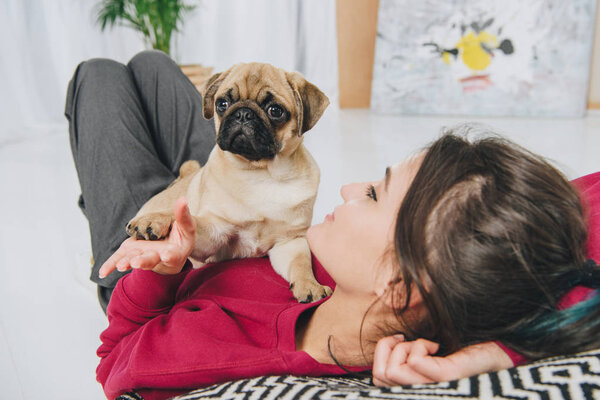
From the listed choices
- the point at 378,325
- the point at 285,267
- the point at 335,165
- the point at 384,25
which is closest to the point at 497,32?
the point at 384,25

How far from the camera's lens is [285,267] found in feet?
3.87

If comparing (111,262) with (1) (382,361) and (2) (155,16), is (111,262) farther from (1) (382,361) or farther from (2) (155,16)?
(2) (155,16)

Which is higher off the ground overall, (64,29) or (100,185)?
(64,29)

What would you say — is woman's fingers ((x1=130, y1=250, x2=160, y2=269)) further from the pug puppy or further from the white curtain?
the white curtain

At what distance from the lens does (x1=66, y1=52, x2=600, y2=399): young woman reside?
0.64 m

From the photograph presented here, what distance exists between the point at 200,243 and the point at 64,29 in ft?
11.1

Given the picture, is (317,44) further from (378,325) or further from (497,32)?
(378,325)

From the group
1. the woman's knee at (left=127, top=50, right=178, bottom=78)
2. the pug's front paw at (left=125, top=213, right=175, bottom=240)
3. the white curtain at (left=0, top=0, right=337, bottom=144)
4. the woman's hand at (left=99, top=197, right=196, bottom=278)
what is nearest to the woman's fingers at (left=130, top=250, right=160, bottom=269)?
the woman's hand at (left=99, top=197, right=196, bottom=278)

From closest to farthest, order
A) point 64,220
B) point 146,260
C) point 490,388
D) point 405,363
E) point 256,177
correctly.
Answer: point 490,388 < point 405,363 < point 146,260 < point 256,177 < point 64,220

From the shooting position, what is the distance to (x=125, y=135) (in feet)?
4.58

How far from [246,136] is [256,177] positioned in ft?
0.46

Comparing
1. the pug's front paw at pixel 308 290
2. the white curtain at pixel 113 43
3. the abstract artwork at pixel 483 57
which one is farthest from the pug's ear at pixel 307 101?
the white curtain at pixel 113 43

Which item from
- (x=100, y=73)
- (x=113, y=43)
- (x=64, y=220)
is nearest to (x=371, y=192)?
(x=100, y=73)

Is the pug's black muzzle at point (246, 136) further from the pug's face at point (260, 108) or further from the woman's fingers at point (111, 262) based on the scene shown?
the woman's fingers at point (111, 262)
